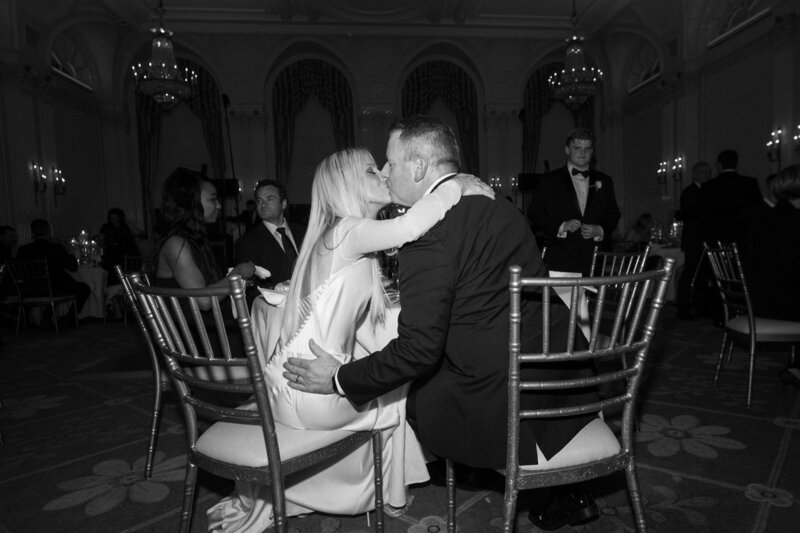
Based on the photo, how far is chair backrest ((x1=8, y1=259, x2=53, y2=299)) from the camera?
6156 millimetres

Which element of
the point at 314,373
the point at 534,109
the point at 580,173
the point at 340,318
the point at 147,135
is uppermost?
the point at 534,109

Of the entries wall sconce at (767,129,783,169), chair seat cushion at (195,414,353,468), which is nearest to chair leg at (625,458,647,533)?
chair seat cushion at (195,414,353,468)

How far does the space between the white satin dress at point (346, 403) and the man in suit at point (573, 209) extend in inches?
84.7

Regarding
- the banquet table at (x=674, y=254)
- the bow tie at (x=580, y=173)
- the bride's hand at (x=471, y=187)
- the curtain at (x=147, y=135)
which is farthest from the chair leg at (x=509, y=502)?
the curtain at (x=147, y=135)

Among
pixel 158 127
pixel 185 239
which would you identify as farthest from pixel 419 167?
pixel 158 127

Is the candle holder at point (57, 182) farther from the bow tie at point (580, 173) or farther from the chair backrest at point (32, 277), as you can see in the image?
the bow tie at point (580, 173)

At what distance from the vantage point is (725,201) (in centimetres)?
559

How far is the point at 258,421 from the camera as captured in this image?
1529 mm

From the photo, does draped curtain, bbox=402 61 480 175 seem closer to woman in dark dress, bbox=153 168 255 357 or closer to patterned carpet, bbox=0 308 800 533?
patterned carpet, bbox=0 308 800 533

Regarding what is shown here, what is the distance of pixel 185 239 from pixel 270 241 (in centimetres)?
113

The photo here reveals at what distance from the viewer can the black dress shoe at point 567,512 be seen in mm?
1919

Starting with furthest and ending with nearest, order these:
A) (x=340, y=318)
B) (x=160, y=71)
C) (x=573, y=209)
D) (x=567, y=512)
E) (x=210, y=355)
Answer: (x=160, y=71) → (x=573, y=209) → (x=567, y=512) → (x=340, y=318) → (x=210, y=355)

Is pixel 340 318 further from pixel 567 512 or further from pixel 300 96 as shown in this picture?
pixel 300 96

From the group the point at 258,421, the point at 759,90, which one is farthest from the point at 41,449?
the point at 759,90
